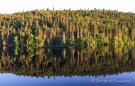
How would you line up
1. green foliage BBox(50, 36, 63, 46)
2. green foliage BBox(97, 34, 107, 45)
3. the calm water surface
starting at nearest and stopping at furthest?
the calm water surface
green foliage BBox(50, 36, 63, 46)
green foliage BBox(97, 34, 107, 45)

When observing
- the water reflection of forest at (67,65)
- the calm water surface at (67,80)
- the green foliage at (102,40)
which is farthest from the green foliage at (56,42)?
the calm water surface at (67,80)

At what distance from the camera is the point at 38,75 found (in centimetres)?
4759

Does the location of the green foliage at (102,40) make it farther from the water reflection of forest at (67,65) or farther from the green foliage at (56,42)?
Result: the water reflection of forest at (67,65)

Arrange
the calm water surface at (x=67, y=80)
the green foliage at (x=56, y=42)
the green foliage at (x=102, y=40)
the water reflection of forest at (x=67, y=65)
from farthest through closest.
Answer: the green foliage at (x=102, y=40) → the green foliage at (x=56, y=42) → the water reflection of forest at (x=67, y=65) → the calm water surface at (x=67, y=80)

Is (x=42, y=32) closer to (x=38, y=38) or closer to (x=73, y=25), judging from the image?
(x=38, y=38)

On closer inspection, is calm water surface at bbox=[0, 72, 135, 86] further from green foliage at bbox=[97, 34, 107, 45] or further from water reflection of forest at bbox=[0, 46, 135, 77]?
green foliage at bbox=[97, 34, 107, 45]

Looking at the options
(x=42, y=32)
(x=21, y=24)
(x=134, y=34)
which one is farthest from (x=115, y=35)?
(x=21, y=24)

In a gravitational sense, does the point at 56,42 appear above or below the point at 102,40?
below

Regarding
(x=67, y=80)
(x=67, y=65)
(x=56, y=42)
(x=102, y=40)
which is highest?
(x=102, y=40)

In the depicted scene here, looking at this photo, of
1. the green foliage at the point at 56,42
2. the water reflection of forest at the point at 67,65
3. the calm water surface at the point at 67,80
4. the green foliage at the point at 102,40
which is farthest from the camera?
the green foliage at the point at 102,40

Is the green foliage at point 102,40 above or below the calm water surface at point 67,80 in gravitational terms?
above

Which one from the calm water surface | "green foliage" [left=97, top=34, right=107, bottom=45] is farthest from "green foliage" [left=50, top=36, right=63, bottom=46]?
the calm water surface

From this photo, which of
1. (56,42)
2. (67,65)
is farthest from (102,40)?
(67,65)

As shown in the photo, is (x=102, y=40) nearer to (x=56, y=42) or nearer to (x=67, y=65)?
(x=56, y=42)
